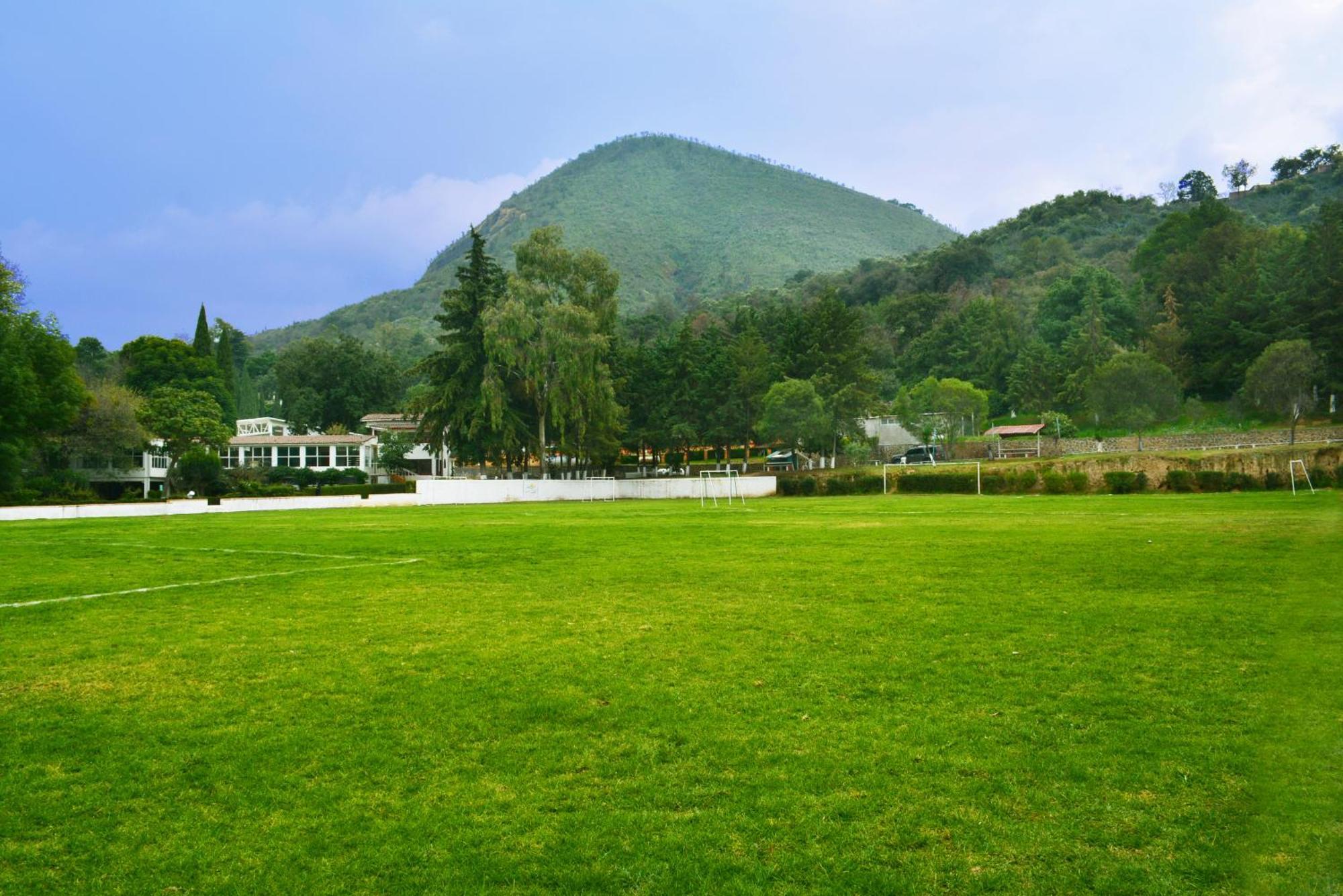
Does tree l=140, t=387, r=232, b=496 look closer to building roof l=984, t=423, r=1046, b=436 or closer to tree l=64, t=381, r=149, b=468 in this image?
tree l=64, t=381, r=149, b=468

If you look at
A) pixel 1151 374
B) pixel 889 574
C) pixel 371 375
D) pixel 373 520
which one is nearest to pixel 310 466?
pixel 371 375

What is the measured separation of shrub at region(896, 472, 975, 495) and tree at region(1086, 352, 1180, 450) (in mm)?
24124

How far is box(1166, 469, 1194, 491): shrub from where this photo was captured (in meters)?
40.8

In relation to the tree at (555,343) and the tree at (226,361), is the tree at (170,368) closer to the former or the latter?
the tree at (226,361)

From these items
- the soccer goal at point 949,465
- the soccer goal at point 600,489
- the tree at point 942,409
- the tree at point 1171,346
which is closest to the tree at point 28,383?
the soccer goal at point 600,489

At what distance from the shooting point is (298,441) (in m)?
79.2

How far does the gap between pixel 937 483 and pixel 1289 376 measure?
95.2 feet

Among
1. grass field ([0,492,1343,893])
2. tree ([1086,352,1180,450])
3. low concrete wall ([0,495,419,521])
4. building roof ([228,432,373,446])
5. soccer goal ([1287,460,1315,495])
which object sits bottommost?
grass field ([0,492,1343,893])

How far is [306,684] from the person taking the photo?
24.8ft

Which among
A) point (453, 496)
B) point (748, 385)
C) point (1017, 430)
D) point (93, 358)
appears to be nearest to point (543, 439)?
point (453, 496)

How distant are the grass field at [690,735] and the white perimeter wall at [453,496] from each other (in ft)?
97.6

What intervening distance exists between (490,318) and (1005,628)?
46913mm

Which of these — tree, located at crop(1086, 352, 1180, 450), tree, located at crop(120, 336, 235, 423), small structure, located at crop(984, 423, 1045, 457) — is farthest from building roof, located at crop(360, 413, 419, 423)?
tree, located at crop(1086, 352, 1180, 450)

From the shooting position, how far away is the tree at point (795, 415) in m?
63.9
